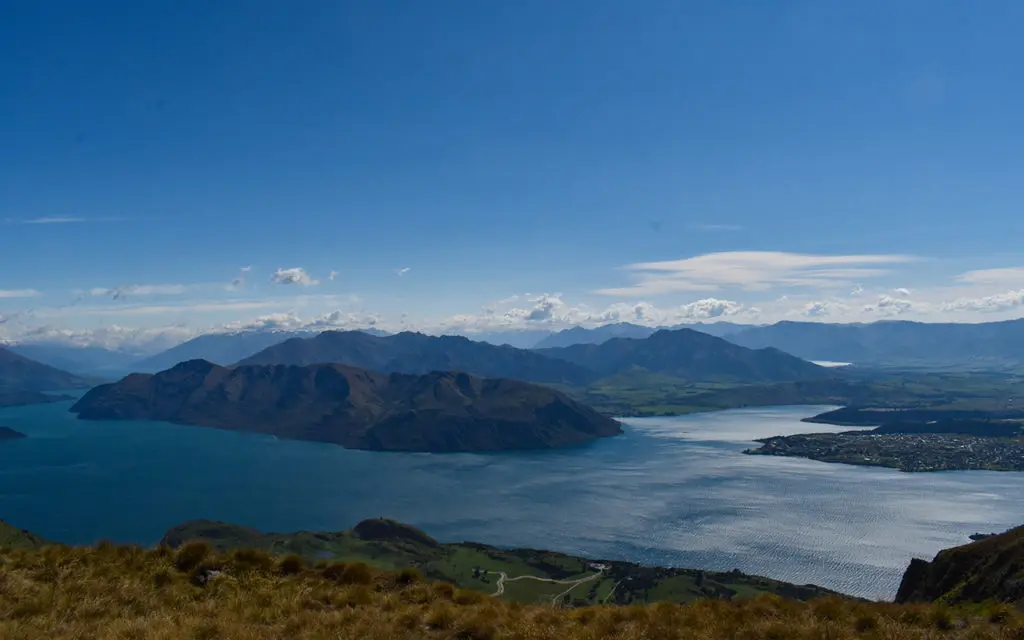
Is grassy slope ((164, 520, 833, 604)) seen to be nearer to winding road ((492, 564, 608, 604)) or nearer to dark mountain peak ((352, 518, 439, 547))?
dark mountain peak ((352, 518, 439, 547))

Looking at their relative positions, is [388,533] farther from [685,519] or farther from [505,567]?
[685,519]

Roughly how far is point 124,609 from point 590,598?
87133 mm

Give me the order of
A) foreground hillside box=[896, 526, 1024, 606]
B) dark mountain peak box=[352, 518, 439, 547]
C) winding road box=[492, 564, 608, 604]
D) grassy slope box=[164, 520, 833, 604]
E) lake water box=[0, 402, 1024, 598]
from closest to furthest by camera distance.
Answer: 1. foreground hillside box=[896, 526, 1024, 606]
2. grassy slope box=[164, 520, 833, 604]
3. winding road box=[492, 564, 608, 604]
4. lake water box=[0, 402, 1024, 598]
5. dark mountain peak box=[352, 518, 439, 547]

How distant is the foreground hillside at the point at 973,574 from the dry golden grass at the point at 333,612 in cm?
1634

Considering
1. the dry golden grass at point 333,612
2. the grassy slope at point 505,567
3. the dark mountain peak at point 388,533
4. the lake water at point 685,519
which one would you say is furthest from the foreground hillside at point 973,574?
the dark mountain peak at point 388,533

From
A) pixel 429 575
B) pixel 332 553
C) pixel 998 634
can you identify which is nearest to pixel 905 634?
pixel 998 634

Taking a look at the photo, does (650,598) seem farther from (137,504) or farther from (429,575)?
(137,504)

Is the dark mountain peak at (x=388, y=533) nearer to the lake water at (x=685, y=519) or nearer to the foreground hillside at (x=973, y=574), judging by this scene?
the lake water at (x=685, y=519)

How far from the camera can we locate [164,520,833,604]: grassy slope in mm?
96875

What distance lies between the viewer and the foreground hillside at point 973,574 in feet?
104

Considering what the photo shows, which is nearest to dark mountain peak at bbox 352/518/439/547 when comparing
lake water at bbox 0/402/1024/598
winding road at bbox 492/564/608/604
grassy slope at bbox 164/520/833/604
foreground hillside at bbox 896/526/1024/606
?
grassy slope at bbox 164/520/833/604

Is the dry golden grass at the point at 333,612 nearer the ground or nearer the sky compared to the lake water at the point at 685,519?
nearer the sky

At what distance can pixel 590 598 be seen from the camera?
9338 centimetres

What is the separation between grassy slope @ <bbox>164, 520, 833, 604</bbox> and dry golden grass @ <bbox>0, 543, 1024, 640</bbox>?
76.9m
